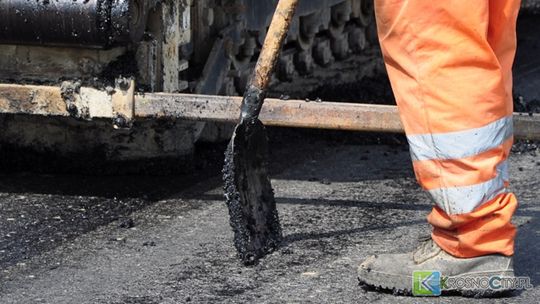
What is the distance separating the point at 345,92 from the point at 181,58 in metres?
2.22

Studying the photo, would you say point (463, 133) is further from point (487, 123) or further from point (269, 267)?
point (269, 267)

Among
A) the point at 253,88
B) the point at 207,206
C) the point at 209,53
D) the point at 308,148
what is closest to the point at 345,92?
the point at 308,148

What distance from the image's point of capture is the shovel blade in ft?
14.0

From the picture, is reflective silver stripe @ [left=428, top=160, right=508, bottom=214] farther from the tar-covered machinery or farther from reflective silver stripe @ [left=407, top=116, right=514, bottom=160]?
the tar-covered machinery

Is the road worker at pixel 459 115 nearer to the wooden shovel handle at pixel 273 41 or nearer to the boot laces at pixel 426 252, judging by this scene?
the boot laces at pixel 426 252

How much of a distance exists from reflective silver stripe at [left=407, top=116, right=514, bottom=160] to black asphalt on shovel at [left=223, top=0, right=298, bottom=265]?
621 millimetres

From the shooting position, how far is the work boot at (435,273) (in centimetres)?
392

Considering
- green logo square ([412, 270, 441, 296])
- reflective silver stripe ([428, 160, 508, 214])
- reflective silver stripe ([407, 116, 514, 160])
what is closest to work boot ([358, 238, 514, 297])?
green logo square ([412, 270, 441, 296])

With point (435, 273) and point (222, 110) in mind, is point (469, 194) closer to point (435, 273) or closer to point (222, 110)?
point (435, 273)

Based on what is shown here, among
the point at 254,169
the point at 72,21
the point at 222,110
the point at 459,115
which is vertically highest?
the point at 72,21

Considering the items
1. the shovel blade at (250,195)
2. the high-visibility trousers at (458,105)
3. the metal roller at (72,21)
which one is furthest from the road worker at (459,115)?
the metal roller at (72,21)

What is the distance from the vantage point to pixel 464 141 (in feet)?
12.4

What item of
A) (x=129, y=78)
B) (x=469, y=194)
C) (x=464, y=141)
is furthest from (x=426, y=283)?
(x=129, y=78)

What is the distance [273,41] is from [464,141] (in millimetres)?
755
